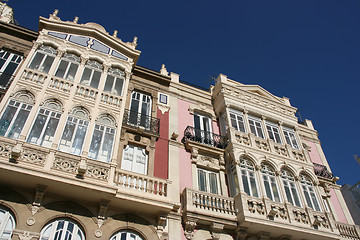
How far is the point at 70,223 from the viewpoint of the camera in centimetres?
1147

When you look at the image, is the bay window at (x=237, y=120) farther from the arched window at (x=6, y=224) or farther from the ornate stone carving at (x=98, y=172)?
the arched window at (x=6, y=224)

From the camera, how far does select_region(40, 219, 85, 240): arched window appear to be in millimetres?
10863

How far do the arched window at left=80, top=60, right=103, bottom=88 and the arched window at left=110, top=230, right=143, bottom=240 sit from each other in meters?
7.61

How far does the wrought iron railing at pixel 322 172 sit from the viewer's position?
2010cm

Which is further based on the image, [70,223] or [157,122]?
[157,122]

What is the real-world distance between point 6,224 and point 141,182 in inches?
206

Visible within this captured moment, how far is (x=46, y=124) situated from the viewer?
12977 millimetres

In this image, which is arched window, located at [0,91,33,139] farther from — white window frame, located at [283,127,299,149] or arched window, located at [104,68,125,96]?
white window frame, located at [283,127,299,149]

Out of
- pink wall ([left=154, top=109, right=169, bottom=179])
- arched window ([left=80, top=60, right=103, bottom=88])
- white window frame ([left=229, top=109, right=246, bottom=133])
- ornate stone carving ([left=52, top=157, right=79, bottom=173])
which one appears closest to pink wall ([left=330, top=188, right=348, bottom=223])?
white window frame ([left=229, top=109, right=246, bottom=133])

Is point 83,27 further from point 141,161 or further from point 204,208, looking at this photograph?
point 204,208

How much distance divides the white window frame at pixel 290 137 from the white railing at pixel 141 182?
32.0 ft

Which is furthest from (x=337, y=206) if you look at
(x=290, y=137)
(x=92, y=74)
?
(x=92, y=74)

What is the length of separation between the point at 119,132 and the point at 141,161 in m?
1.98

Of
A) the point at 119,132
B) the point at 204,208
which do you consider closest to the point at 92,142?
the point at 119,132
